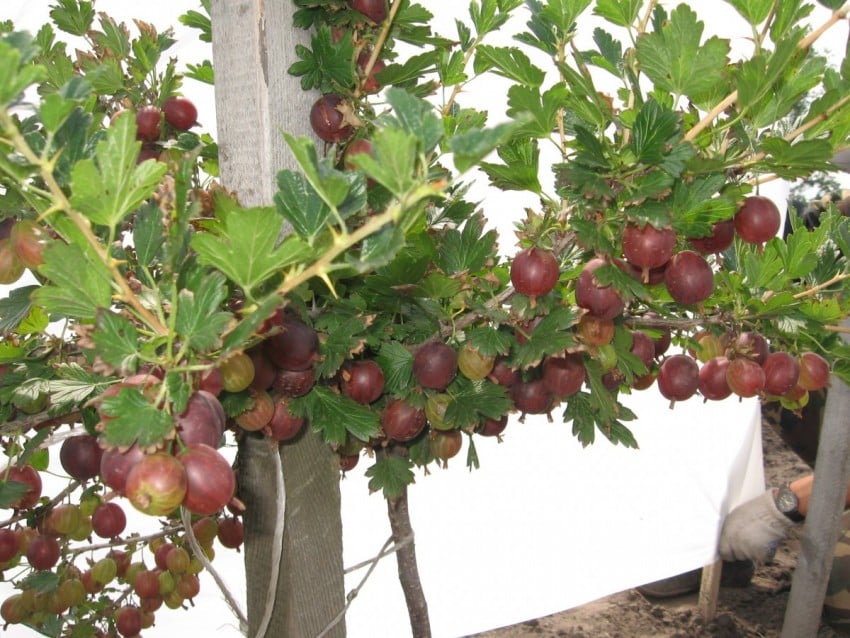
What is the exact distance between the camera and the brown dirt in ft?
5.90

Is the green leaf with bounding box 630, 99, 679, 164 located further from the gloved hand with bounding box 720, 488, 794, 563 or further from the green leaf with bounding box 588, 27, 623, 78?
the gloved hand with bounding box 720, 488, 794, 563

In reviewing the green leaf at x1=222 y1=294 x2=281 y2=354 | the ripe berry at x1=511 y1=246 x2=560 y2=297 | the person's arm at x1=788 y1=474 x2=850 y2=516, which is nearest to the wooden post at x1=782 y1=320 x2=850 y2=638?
the person's arm at x1=788 y1=474 x2=850 y2=516

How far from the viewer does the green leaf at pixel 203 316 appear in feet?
0.96

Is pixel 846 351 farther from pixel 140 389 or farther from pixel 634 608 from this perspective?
pixel 634 608

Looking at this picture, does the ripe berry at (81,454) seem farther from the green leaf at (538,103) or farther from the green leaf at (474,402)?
the green leaf at (538,103)

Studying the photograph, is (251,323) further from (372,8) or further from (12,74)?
Result: (372,8)

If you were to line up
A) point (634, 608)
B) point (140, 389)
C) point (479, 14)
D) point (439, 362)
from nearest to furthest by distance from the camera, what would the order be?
1. point (140, 389)
2. point (439, 362)
3. point (479, 14)
4. point (634, 608)

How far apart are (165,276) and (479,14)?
1.35ft

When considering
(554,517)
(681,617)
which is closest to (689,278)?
(554,517)

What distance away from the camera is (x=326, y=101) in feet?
1.80

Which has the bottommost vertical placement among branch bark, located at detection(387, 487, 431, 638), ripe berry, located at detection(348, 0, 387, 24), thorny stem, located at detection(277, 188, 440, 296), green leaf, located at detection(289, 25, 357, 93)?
→ branch bark, located at detection(387, 487, 431, 638)

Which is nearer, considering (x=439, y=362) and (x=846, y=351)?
(x=439, y=362)

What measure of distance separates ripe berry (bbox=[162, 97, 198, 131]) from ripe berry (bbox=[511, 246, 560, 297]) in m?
0.33

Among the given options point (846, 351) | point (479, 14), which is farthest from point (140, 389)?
point (846, 351)
